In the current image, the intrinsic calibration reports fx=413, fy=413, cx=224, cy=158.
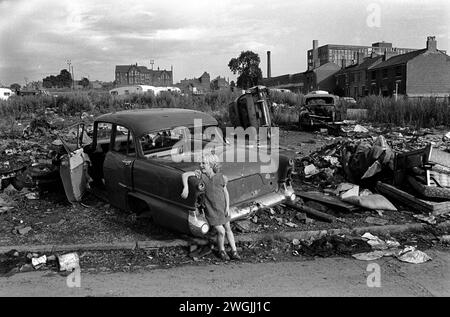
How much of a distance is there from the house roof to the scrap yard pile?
4754cm

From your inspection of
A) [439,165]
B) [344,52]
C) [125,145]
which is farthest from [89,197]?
[344,52]

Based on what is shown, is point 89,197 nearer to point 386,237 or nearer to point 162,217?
point 162,217

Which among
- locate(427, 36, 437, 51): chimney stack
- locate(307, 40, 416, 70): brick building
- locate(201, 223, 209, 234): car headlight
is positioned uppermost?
locate(307, 40, 416, 70): brick building

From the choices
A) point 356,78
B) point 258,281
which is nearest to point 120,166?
point 258,281

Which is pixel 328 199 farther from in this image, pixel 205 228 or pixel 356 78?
pixel 356 78

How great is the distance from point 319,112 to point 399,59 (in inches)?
1547

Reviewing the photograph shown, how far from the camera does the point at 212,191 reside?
4707mm

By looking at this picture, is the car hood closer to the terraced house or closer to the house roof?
the terraced house

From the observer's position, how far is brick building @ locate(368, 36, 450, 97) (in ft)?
164

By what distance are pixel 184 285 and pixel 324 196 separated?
3.77 m

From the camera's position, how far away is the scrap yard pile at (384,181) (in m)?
6.48

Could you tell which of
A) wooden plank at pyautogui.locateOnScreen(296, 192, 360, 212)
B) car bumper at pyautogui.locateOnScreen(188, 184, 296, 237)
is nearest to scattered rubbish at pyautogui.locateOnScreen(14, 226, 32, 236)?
car bumper at pyautogui.locateOnScreen(188, 184, 296, 237)

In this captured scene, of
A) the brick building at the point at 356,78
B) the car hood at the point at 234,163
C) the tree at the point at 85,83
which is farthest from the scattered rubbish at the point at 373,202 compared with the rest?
the tree at the point at 85,83

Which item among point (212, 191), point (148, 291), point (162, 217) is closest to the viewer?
point (148, 291)
